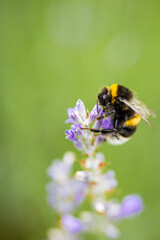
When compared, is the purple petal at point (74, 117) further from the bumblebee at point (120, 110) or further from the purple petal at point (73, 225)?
the purple petal at point (73, 225)

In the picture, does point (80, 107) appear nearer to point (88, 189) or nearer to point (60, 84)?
point (88, 189)

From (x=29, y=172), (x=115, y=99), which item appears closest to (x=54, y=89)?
(x=29, y=172)

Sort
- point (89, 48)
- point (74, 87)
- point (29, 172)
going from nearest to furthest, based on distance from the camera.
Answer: point (29, 172)
point (74, 87)
point (89, 48)

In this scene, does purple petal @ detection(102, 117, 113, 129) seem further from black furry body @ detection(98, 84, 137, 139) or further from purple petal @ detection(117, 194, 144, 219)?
purple petal @ detection(117, 194, 144, 219)

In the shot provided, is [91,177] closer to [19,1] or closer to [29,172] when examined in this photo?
[29,172]

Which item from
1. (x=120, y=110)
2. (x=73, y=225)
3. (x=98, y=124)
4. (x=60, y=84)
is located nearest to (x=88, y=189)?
(x=73, y=225)

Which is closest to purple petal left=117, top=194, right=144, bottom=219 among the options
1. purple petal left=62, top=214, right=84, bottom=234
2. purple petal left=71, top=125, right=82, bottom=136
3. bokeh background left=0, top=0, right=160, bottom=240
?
purple petal left=62, top=214, right=84, bottom=234

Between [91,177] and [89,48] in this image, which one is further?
[89,48]

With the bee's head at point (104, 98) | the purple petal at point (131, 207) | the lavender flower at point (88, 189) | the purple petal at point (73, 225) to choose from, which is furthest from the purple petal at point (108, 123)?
the purple petal at point (73, 225)
